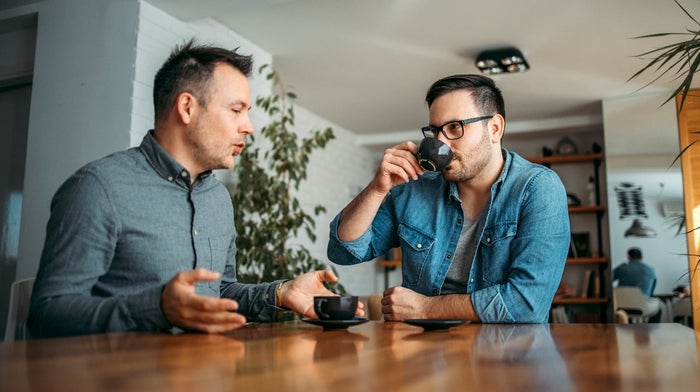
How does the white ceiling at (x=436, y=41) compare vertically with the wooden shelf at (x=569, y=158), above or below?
above

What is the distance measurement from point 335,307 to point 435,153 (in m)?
0.63

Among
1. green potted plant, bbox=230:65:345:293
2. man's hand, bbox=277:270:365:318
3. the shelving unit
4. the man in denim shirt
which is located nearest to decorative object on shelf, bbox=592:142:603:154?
the shelving unit

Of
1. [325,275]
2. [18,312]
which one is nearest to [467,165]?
[325,275]

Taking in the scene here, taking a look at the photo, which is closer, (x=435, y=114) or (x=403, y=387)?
(x=403, y=387)

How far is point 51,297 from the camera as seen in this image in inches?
48.0

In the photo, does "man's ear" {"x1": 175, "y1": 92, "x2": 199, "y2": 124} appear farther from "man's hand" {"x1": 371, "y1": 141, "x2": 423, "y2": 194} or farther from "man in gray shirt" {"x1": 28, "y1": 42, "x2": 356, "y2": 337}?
"man's hand" {"x1": 371, "y1": 141, "x2": 423, "y2": 194}

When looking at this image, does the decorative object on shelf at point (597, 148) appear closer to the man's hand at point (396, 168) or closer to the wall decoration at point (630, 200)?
the wall decoration at point (630, 200)

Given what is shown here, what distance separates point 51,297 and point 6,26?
10.8 feet

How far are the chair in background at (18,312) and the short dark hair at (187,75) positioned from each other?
0.56 metres

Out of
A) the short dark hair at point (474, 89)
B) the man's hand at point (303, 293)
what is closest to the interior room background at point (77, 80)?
the short dark hair at point (474, 89)

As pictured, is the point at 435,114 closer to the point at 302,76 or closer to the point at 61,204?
the point at 61,204

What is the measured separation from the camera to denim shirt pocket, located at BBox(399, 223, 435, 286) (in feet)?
6.15

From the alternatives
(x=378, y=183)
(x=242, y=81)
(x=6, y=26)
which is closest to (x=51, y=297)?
(x=242, y=81)

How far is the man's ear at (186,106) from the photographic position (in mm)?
1663
